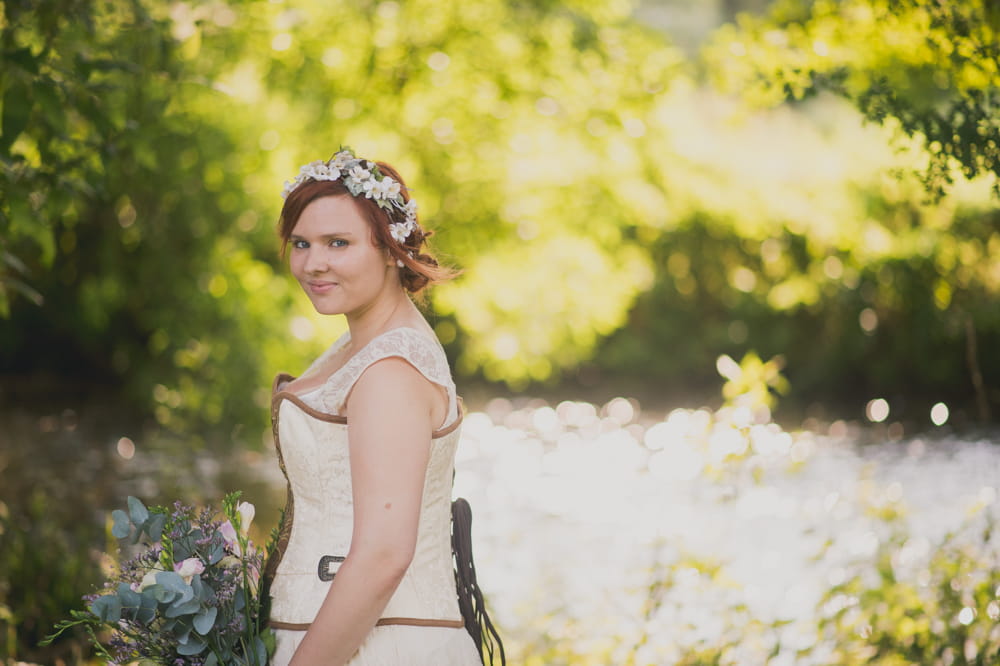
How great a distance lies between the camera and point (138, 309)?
39.8 ft

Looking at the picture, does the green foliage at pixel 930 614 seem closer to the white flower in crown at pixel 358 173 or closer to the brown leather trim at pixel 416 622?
the brown leather trim at pixel 416 622

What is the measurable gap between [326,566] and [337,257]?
1.90 feet

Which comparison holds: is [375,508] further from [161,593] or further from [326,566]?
[161,593]

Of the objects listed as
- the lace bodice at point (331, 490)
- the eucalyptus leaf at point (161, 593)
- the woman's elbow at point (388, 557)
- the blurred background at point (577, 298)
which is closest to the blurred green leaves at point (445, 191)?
the blurred background at point (577, 298)

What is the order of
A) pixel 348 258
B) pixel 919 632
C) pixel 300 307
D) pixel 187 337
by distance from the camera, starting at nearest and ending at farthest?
1. pixel 348 258
2. pixel 919 632
3. pixel 300 307
4. pixel 187 337

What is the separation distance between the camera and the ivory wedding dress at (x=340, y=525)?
1985mm

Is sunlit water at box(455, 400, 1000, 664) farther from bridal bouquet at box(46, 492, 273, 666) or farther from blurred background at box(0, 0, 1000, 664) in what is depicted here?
bridal bouquet at box(46, 492, 273, 666)

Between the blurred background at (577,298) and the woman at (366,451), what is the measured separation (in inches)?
51.6

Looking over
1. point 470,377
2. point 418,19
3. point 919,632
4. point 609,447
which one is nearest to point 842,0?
point 919,632

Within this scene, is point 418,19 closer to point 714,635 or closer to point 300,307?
point 300,307

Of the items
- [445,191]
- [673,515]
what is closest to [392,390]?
[673,515]

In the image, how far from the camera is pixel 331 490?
201cm

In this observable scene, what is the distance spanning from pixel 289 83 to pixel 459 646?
8.20 meters

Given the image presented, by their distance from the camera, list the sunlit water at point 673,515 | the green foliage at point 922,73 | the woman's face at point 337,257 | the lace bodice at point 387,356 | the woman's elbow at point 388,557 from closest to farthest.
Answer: the woman's elbow at point 388,557
the lace bodice at point 387,356
the woman's face at point 337,257
the green foliage at point 922,73
the sunlit water at point 673,515
